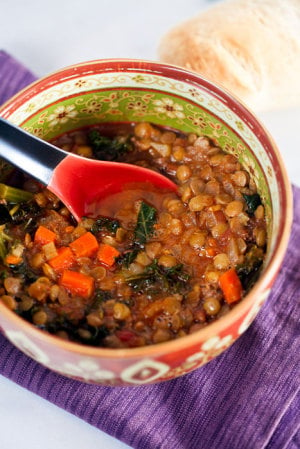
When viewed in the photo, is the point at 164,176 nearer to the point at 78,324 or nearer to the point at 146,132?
the point at 146,132

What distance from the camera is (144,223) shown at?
3373 mm

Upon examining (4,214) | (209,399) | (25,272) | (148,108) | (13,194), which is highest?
(148,108)

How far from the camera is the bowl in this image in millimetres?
2717

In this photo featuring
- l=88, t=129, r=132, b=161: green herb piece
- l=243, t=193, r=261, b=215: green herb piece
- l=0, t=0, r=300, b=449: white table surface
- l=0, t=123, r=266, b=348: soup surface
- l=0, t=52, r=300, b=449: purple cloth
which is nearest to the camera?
l=0, t=123, r=266, b=348: soup surface

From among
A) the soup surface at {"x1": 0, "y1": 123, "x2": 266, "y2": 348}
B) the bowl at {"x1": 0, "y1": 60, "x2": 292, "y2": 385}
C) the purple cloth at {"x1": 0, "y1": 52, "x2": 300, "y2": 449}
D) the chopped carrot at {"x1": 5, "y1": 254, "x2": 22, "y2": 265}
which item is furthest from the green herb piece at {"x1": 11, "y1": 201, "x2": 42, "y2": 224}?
the purple cloth at {"x1": 0, "y1": 52, "x2": 300, "y2": 449}

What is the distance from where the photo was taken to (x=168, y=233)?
3.37m

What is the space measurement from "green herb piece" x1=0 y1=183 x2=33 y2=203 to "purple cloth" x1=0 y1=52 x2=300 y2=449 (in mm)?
704

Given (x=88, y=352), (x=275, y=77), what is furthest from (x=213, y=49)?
(x=88, y=352)

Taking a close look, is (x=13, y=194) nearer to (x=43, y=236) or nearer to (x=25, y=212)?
(x=25, y=212)

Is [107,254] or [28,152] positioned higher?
[28,152]

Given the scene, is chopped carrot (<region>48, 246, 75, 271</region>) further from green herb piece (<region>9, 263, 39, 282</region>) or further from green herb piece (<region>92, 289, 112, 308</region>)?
green herb piece (<region>92, 289, 112, 308</region>)

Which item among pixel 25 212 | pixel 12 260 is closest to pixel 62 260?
pixel 12 260

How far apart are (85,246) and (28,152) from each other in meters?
0.52

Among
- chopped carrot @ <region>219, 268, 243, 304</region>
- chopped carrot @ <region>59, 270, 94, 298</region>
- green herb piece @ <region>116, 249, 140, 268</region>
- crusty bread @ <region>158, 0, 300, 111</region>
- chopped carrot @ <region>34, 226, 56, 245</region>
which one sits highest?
crusty bread @ <region>158, 0, 300, 111</region>
